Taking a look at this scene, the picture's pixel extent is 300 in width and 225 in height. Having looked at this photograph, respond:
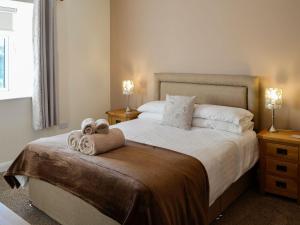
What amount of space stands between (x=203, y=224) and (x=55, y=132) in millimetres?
2728

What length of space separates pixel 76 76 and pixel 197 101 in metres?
1.75

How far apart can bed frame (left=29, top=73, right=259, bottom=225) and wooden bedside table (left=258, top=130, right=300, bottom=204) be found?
22cm

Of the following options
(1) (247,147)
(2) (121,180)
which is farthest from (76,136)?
(1) (247,147)

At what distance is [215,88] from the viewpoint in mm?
3918

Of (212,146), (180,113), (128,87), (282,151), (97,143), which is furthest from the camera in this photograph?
(128,87)

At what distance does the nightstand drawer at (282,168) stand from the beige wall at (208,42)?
1.75ft

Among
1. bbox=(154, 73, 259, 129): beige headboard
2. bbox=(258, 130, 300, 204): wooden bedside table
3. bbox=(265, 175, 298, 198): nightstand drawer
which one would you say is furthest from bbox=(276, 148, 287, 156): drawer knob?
bbox=(154, 73, 259, 129): beige headboard

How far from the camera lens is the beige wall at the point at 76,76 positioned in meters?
4.07

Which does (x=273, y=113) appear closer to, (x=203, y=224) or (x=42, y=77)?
(x=203, y=224)

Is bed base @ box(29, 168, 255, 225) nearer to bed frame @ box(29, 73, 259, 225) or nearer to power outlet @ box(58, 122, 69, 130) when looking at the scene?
bed frame @ box(29, 73, 259, 225)

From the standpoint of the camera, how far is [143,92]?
4.76m

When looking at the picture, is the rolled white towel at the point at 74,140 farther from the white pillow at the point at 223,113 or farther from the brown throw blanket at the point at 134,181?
the white pillow at the point at 223,113

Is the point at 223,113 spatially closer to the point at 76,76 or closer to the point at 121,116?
the point at 121,116

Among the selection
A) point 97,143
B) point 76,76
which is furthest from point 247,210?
point 76,76
